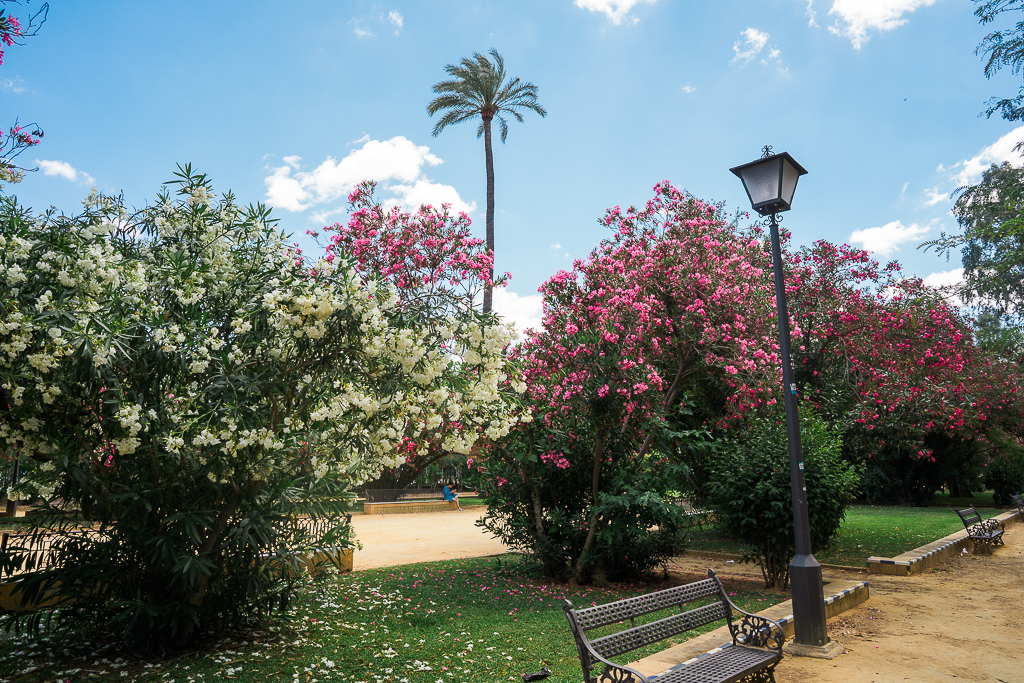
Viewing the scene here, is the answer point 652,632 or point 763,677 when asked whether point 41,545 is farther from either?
point 763,677

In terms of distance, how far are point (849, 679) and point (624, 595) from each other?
3.73 metres

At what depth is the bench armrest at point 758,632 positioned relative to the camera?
478 cm

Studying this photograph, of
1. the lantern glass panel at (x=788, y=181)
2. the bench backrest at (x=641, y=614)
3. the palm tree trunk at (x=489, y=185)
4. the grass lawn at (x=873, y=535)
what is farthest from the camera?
the palm tree trunk at (x=489, y=185)

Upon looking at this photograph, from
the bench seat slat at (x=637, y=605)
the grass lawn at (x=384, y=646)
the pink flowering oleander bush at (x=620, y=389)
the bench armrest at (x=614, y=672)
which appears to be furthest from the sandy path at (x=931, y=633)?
the pink flowering oleander bush at (x=620, y=389)

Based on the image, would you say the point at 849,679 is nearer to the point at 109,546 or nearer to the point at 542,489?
the point at 542,489

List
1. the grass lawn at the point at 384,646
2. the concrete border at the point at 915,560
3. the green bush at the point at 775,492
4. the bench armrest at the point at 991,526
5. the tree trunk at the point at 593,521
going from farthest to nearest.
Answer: the bench armrest at the point at 991,526
the concrete border at the point at 915,560
the tree trunk at the point at 593,521
the green bush at the point at 775,492
the grass lawn at the point at 384,646

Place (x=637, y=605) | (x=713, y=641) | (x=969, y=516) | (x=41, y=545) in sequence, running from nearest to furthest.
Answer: (x=637, y=605) → (x=713, y=641) → (x=41, y=545) → (x=969, y=516)

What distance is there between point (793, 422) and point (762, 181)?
90.2 inches

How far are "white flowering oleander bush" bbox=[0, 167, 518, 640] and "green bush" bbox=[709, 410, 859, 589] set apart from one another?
13.8 ft

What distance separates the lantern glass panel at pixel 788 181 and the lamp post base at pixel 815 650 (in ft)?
13.1

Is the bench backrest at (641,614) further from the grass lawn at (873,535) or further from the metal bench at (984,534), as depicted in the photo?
the metal bench at (984,534)

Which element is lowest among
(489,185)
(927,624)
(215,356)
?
(927,624)

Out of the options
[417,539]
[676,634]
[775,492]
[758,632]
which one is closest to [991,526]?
[775,492]

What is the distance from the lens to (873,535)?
14320 millimetres
